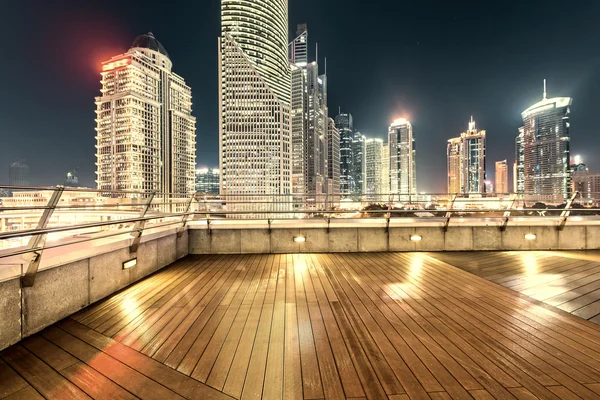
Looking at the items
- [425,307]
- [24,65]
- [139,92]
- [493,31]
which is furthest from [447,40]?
[24,65]

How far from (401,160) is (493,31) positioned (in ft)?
399

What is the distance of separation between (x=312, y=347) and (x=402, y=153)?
Answer: 185043mm

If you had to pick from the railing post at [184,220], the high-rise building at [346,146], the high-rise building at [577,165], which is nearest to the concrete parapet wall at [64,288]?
the railing post at [184,220]

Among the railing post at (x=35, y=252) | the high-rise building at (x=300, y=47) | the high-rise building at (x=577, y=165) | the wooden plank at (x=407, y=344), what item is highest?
the high-rise building at (x=300, y=47)

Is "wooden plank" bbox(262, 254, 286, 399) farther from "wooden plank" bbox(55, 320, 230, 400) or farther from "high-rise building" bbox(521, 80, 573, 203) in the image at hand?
"high-rise building" bbox(521, 80, 573, 203)

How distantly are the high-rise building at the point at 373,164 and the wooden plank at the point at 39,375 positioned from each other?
18311 centimetres

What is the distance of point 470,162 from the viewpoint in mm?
147625

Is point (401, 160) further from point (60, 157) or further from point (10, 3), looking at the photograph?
point (60, 157)

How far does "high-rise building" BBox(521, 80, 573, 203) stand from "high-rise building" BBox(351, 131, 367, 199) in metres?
87.8

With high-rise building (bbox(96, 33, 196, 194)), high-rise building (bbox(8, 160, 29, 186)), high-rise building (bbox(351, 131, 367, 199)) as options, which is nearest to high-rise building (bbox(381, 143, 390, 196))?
high-rise building (bbox(351, 131, 367, 199))

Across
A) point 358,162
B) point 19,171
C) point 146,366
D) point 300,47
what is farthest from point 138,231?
point 19,171

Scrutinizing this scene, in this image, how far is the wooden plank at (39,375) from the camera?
174cm

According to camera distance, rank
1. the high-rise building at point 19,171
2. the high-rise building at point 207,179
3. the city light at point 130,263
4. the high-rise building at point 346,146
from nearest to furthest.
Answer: the city light at point 130,263 < the high-rise building at point 19,171 < the high-rise building at point 207,179 < the high-rise building at point 346,146

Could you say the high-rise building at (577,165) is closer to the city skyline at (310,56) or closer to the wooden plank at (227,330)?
the city skyline at (310,56)
